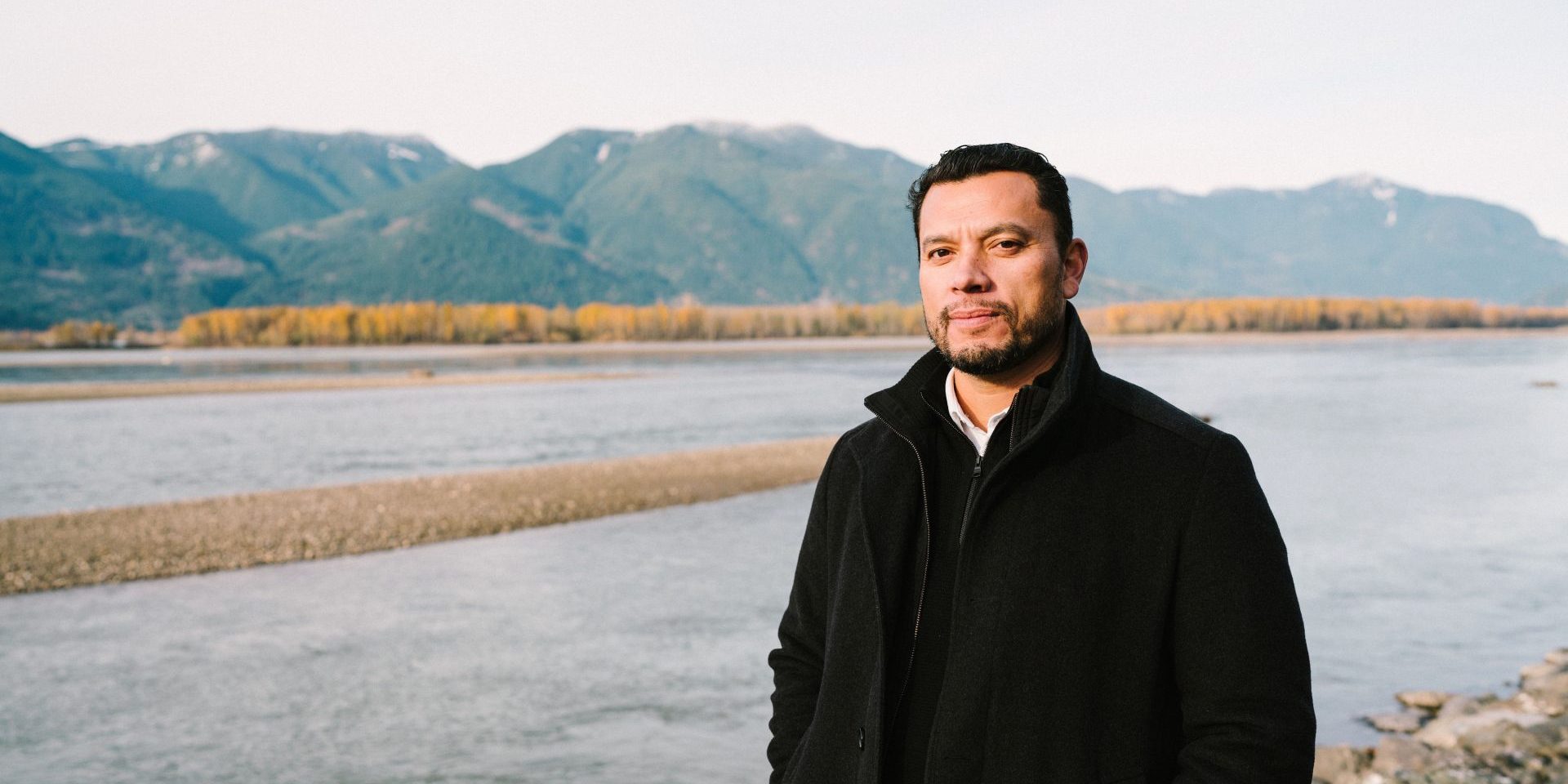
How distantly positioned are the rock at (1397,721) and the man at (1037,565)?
9.33 metres

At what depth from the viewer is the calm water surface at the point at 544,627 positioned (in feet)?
34.0

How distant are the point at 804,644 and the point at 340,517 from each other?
21567mm

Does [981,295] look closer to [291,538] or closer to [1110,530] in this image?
[1110,530]

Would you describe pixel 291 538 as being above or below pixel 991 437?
below

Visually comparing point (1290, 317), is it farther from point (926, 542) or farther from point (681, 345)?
point (926, 542)

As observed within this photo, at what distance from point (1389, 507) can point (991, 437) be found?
943 inches

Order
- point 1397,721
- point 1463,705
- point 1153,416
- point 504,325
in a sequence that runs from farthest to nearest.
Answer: point 504,325
point 1463,705
point 1397,721
point 1153,416

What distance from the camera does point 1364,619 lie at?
14383 mm

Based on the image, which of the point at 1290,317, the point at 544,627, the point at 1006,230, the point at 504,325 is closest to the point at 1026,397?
the point at 1006,230

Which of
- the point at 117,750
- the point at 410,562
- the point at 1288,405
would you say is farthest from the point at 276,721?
the point at 1288,405

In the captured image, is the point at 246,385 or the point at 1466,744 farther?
the point at 246,385

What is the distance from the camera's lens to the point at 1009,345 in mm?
2541

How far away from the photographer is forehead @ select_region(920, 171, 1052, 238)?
256cm

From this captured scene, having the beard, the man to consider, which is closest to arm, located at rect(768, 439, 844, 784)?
the man
